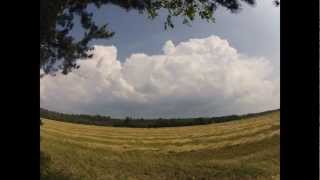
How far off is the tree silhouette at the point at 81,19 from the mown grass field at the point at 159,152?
9.2 inches

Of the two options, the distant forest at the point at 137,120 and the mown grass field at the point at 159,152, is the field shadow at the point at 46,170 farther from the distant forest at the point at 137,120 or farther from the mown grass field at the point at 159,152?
the distant forest at the point at 137,120

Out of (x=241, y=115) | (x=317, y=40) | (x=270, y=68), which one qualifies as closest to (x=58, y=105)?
(x=241, y=115)

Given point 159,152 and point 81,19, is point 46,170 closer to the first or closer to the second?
point 159,152

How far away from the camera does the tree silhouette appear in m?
1.48

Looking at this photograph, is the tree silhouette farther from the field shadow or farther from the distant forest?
the field shadow

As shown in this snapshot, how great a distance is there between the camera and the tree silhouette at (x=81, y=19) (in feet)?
4.84

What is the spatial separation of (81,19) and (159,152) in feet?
1.81

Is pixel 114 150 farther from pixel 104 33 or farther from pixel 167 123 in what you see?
pixel 104 33

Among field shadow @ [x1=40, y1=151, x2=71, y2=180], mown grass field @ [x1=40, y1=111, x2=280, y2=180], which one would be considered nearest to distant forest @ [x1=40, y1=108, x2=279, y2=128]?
mown grass field @ [x1=40, y1=111, x2=280, y2=180]

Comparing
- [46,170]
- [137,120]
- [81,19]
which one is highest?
[81,19]

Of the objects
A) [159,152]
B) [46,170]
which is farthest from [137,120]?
[46,170]

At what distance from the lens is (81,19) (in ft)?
5.05

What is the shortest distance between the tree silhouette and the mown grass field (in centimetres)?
23
